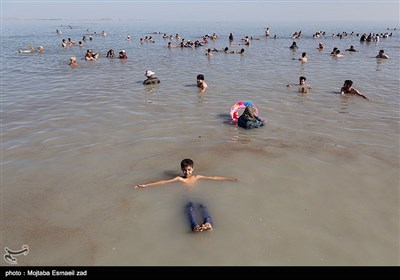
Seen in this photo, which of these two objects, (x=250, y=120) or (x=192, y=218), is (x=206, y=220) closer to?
(x=192, y=218)

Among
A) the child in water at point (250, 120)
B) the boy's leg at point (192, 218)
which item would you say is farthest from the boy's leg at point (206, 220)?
the child in water at point (250, 120)

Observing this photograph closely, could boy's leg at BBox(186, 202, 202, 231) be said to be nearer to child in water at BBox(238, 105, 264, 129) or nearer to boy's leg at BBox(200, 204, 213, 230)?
boy's leg at BBox(200, 204, 213, 230)

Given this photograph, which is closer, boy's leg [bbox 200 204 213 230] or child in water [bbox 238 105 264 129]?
boy's leg [bbox 200 204 213 230]

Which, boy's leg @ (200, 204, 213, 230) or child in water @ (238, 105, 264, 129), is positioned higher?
child in water @ (238, 105, 264, 129)

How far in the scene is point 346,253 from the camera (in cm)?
592

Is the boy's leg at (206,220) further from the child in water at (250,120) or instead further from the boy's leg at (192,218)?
the child in water at (250,120)

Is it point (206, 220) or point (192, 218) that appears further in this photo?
point (192, 218)

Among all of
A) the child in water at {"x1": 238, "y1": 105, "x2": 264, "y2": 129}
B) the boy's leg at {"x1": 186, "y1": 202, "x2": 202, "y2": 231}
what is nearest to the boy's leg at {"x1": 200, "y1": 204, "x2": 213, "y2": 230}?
the boy's leg at {"x1": 186, "y1": 202, "x2": 202, "y2": 231}

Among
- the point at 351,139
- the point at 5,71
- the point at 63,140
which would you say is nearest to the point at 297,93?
the point at 351,139

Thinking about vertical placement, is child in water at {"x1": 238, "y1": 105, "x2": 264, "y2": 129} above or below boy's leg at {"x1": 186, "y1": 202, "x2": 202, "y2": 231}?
above

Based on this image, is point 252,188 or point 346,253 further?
point 252,188

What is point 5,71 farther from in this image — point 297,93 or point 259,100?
point 297,93

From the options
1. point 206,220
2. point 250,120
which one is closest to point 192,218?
point 206,220

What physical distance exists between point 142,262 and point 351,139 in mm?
8287
